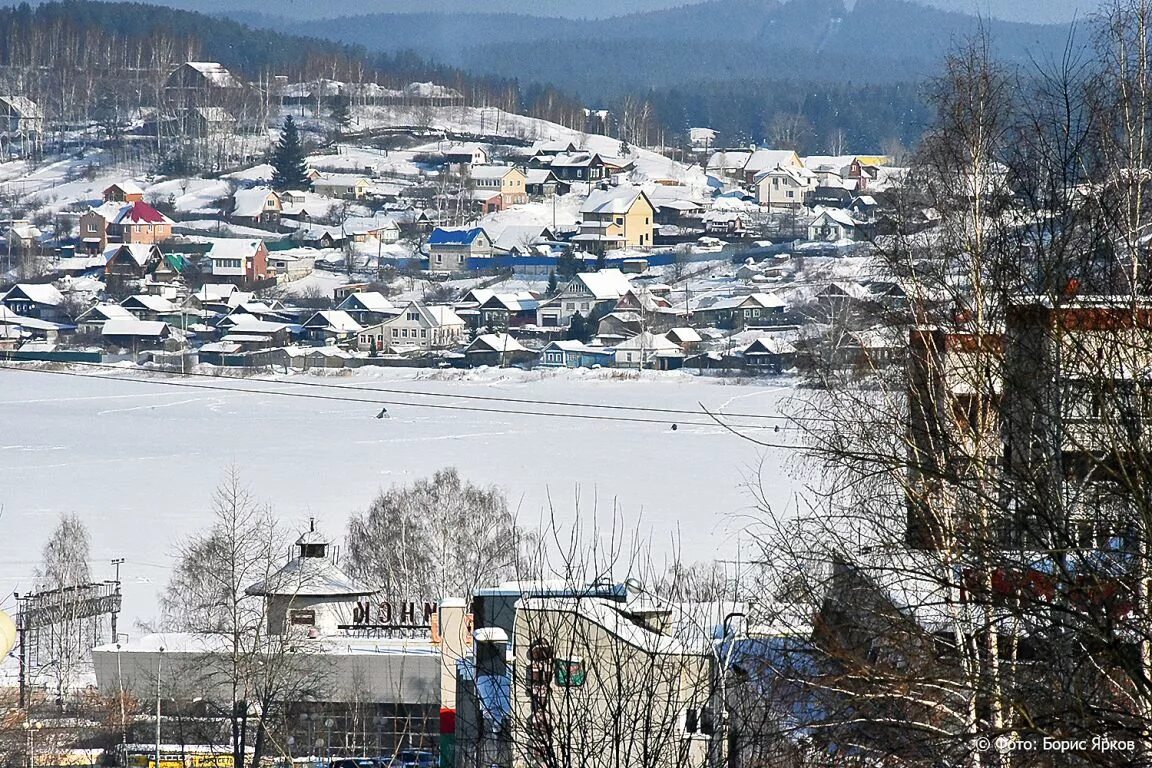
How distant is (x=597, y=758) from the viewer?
2.32 metres

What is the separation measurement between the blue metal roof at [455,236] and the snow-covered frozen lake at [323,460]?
15.3 meters

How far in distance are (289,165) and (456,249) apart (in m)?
8.99

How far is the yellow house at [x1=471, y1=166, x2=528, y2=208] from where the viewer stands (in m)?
44.2

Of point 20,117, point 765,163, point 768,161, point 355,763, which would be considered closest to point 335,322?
point 765,163

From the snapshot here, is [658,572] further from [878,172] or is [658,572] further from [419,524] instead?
[878,172]

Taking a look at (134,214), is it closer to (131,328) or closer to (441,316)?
(131,328)

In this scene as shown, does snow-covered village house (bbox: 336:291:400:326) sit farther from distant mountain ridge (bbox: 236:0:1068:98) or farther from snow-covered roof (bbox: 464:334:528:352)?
distant mountain ridge (bbox: 236:0:1068:98)

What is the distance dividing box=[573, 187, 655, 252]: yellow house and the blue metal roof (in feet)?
9.13

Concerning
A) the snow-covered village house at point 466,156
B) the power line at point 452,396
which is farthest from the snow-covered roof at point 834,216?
the power line at point 452,396

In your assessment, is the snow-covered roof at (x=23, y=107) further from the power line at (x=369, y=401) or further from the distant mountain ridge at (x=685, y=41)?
the distant mountain ridge at (x=685, y=41)

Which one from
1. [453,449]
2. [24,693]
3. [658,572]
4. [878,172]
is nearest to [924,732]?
[24,693]

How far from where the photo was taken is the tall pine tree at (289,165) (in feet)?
142

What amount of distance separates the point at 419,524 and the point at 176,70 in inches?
2064

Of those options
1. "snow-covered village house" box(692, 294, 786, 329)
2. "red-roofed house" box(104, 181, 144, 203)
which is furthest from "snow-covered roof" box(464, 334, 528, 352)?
"red-roofed house" box(104, 181, 144, 203)
